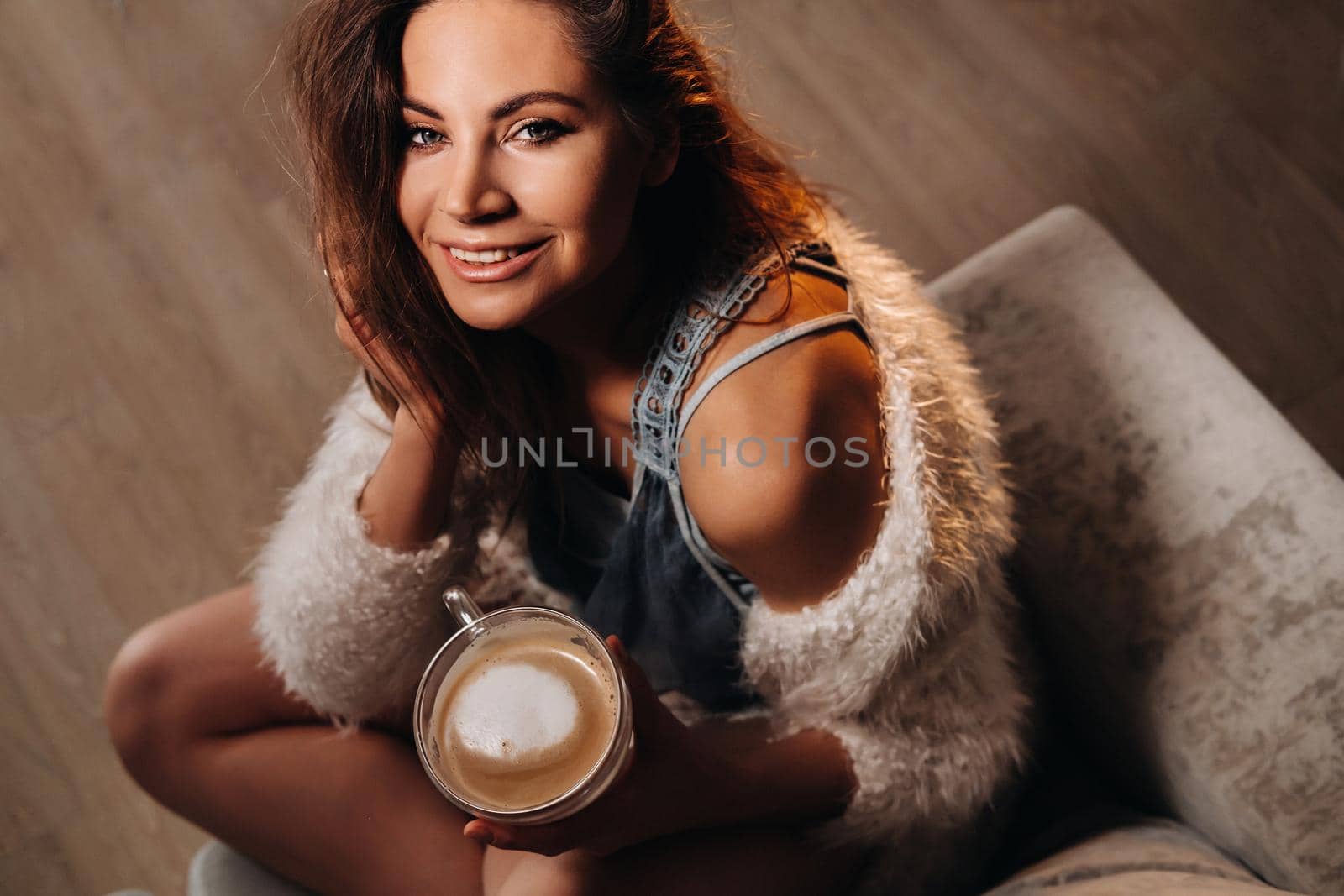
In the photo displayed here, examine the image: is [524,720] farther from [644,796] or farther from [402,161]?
[402,161]

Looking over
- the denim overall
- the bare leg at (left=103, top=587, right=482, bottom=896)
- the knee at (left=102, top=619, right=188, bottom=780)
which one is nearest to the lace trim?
the denim overall

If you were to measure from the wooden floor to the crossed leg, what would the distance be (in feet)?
2.13

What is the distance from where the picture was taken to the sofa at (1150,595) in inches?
41.1

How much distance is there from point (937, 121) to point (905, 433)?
4.63 ft

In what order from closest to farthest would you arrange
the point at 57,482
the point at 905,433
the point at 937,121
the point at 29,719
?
the point at 905,433 → the point at 29,719 → the point at 57,482 → the point at 937,121

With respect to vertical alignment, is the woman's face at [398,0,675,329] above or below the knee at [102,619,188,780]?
above

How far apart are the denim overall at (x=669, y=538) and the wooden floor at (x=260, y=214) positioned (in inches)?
36.7

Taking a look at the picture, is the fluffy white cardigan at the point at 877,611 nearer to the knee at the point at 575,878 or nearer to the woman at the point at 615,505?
the woman at the point at 615,505

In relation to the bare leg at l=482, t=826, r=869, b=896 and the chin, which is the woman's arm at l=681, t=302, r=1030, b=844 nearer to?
the bare leg at l=482, t=826, r=869, b=896

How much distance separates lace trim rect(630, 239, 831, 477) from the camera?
105cm

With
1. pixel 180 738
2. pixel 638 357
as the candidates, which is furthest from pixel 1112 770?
pixel 180 738

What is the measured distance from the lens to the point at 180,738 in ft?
4.41

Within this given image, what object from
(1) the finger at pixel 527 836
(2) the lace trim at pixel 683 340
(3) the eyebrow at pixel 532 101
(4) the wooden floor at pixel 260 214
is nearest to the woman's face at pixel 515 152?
(3) the eyebrow at pixel 532 101

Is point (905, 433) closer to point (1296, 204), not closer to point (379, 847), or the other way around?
point (379, 847)
